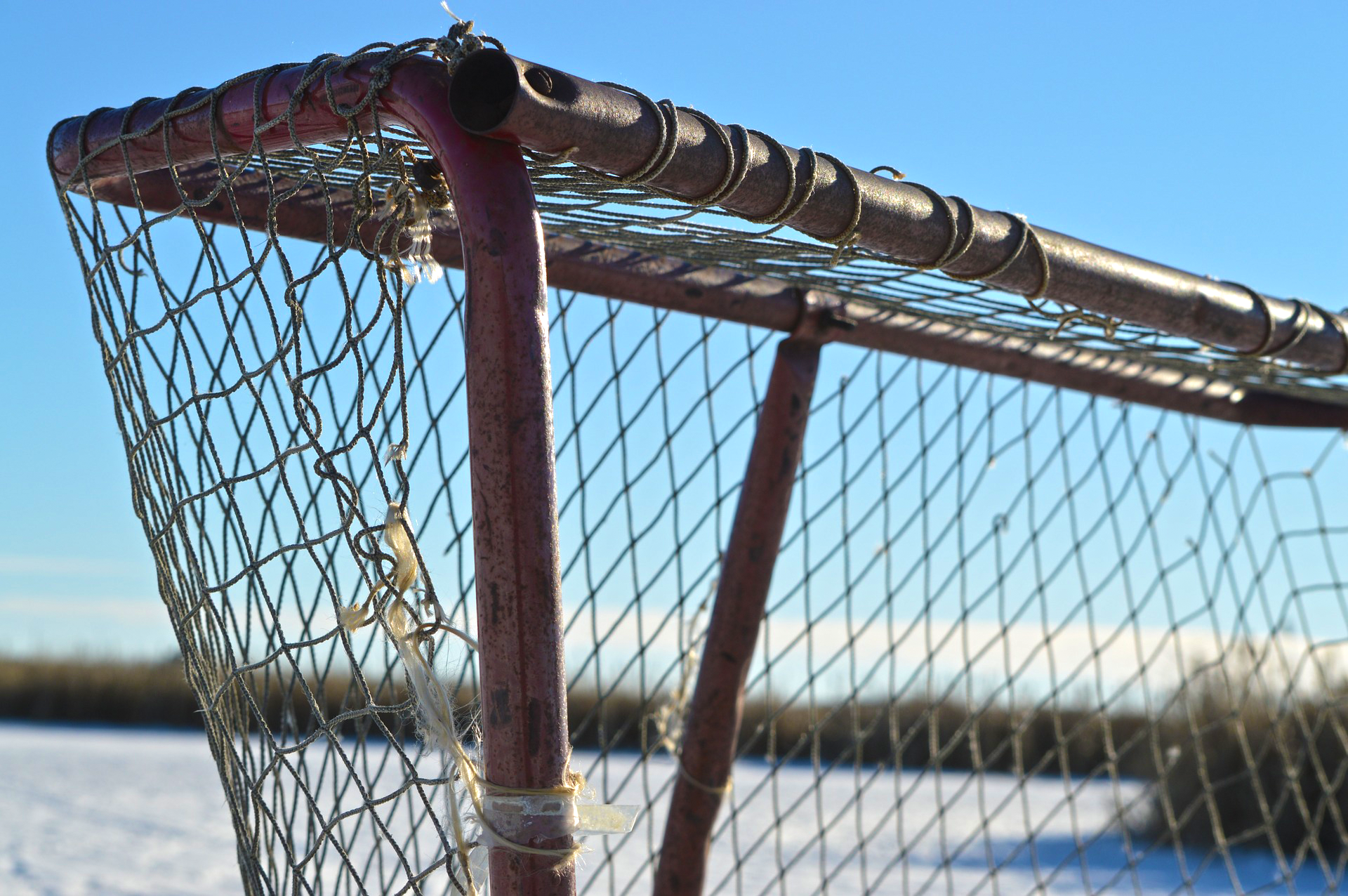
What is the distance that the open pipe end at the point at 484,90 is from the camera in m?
0.93

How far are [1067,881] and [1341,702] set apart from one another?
8.06 ft

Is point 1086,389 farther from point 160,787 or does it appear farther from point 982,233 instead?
point 160,787

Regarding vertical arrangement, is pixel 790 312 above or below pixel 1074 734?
above

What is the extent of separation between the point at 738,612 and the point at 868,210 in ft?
2.94

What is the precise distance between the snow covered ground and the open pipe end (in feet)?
8.67

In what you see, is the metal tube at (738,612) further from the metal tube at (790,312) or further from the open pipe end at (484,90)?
the open pipe end at (484,90)

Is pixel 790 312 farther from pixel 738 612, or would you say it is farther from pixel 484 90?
pixel 484 90

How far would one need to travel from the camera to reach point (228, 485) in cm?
119

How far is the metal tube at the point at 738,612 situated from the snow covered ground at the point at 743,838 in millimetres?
1338

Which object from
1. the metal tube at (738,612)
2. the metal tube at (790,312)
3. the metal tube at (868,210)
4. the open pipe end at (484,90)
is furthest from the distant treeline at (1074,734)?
the open pipe end at (484,90)

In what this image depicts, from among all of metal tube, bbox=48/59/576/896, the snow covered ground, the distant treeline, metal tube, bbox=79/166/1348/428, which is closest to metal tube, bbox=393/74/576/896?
metal tube, bbox=48/59/576/896

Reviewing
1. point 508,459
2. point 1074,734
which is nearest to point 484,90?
point 508,459

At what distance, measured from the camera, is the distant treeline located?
9.87ft

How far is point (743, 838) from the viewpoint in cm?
573
